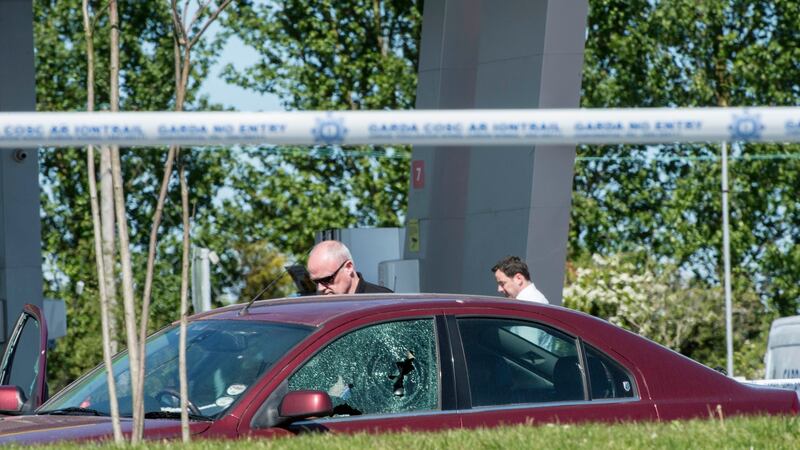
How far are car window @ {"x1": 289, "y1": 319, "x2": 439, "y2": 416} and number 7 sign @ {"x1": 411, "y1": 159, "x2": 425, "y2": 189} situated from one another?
1037 centimetres

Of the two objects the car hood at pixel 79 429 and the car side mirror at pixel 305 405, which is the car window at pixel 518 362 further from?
the car hood at pixel 79 429

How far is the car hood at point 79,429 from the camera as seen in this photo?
18.4 ft

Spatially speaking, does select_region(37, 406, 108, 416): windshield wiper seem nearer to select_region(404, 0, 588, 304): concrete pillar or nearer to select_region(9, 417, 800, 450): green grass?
select_region(9, 417, 800, 450): green grass

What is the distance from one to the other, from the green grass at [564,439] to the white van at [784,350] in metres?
8.59

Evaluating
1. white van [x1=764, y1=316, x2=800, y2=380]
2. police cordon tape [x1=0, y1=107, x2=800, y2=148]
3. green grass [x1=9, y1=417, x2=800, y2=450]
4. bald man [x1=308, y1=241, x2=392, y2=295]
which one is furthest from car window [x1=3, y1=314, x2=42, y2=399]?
police cordon tape [x1=0, y1=107, x2=800, y2=148]

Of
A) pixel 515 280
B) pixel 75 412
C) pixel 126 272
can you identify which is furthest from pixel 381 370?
pixel 515 280

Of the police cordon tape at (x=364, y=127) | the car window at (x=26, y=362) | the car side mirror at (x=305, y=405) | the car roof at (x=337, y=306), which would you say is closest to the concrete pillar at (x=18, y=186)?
the car window at (x=26, y=362)

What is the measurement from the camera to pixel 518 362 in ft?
20.7

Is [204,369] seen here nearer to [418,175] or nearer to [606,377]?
[606,377]

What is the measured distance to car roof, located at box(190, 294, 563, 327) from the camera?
6129 millimetres

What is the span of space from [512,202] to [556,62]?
1.39m

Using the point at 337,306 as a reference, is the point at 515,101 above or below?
above

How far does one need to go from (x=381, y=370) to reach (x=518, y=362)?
1.96 ft

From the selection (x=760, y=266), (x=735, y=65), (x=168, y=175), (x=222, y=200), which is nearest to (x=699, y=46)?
(x=735, y=65)
